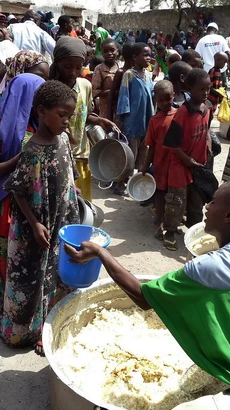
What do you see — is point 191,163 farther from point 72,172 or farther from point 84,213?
point 72,172

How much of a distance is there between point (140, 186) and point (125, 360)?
7.67ft

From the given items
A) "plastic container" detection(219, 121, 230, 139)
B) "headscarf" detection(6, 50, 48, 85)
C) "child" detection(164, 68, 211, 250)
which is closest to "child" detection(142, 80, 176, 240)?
"child" detection(164, 68, 211, 250)

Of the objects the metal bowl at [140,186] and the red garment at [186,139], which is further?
the metal bowl at [140,186]

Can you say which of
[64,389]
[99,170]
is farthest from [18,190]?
[99,170]

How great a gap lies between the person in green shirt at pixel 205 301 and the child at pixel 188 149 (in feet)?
7.41

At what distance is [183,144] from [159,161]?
346 mm

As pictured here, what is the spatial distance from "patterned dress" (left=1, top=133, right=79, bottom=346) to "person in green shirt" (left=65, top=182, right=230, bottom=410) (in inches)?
35.7

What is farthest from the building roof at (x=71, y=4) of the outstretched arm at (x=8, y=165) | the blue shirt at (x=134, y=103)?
the outstretched arm at (x=8, y=165)

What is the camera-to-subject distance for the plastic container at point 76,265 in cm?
220

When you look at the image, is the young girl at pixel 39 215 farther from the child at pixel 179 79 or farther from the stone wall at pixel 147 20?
the stone wall at pixel 147 20

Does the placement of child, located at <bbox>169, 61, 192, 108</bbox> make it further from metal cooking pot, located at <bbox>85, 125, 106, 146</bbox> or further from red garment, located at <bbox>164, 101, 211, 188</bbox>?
metal cooking pot, located at <bbox>85, 125, 106, 146</bbox>

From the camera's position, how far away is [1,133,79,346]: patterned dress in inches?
93.6

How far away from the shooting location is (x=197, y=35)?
21.1 metres

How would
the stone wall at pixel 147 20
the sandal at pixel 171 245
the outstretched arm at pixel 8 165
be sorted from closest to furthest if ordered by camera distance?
the outstretched arm at pixel 8 165 < the sandal at pixel 171 245 < the stone wall at pixel 147 20
